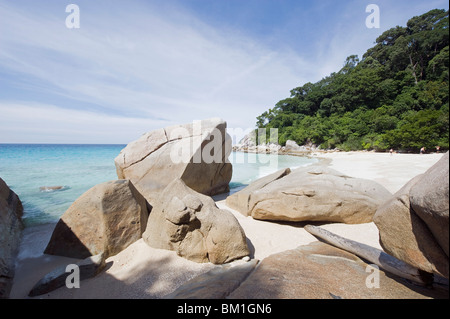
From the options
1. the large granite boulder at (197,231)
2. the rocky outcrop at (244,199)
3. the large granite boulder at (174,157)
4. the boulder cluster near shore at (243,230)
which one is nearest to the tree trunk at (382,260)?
the boulder cluster near shore at (243,230)

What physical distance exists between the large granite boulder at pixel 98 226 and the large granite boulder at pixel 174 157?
214 cm

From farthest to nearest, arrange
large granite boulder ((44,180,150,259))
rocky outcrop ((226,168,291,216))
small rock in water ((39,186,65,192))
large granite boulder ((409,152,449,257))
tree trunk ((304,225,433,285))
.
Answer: small rock in water ((39,186,65,192)) < rocky outcrop ((226,168,291,216)) < large granite boulder ((44,180,150,259)) < tree trunk ((304,225,433,285)) < large granite boulder ((409,152,449,257))

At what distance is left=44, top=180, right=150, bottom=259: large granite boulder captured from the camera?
3434mm

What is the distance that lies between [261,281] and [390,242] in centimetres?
130

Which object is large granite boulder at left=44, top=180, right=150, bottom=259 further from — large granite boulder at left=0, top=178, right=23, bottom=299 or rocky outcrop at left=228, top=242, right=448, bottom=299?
rocky outcrop at left=228, top=242, right=448, bottom=299

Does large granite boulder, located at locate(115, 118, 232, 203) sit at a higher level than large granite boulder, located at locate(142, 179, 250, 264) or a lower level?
higher

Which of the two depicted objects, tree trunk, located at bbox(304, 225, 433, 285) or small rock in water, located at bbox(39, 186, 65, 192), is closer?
tree trunk, located at bbox(304, 225, 433, 285)

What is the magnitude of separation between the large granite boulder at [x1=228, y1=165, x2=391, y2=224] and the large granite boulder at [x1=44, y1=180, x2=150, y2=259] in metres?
2.82

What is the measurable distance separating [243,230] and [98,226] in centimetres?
263

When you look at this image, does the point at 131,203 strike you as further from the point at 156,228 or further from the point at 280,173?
the point at 280,173

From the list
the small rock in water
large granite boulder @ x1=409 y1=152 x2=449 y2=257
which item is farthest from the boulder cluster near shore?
the small rock in water

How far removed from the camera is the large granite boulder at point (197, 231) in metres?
2.94

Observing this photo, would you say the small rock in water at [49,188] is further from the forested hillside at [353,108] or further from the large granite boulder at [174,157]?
the forested hillside at [353,108]
